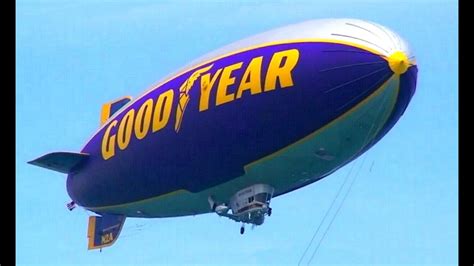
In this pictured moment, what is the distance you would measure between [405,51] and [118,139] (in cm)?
876

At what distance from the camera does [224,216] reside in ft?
84.3

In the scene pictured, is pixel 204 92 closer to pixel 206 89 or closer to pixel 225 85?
pixel 206 89

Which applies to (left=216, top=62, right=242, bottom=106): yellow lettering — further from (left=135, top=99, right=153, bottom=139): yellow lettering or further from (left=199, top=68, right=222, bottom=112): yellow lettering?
(left=135, top=99, right=153, bottom=139): yellow lettering

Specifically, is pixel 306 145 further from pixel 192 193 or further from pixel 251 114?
pixel 192 193

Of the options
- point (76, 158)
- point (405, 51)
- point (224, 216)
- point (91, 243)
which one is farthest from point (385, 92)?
point (91, 243)

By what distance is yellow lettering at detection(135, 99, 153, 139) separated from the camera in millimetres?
25672

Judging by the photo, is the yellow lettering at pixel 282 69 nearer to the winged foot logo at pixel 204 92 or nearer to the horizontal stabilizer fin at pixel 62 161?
the winged foot logo at pixel 204 92

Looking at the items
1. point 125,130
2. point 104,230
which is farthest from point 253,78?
point 104,230

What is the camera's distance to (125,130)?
26.8m

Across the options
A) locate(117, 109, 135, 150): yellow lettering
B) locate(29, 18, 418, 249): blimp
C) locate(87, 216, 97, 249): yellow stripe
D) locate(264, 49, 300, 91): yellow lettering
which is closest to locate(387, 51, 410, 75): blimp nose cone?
locate(29, 18, 418, 249): blimp

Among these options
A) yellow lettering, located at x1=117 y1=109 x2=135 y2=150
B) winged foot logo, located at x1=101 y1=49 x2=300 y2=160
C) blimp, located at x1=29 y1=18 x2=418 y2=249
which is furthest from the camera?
yellow lettering, located at x1=117 y1=109 x2=135 y2=150

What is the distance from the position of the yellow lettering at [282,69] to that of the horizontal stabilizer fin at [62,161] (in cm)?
836

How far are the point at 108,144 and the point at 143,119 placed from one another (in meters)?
2.01

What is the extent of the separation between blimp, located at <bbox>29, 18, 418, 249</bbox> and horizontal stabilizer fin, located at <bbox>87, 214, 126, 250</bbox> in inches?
125
